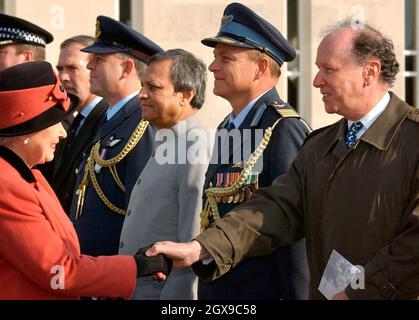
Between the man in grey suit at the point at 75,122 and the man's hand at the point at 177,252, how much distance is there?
94.0 inches

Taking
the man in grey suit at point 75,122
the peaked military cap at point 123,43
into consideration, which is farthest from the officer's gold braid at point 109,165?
the man in grey suit at point 75,122

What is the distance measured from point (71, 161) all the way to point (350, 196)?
2.95 meters

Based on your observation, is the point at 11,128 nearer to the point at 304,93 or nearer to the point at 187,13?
the point at 187,13

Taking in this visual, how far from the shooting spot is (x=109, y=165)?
6168mm

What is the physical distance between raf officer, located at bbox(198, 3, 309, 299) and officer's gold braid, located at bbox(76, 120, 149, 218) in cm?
75

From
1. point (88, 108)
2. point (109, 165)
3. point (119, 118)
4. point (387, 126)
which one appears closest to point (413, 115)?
point (387, 126)

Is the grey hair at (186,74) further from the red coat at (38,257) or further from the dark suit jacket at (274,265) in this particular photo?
the red coat at (38,257)

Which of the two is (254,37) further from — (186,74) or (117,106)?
(117,106)

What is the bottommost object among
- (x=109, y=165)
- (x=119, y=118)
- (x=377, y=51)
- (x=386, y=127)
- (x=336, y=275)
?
(x=336, y=275)

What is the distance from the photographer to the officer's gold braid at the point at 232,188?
17.4 ft

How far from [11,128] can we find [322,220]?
128cm

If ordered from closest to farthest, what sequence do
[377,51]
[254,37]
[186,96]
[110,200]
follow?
[377,51] < [254,37] < [186,96] < [110,200]

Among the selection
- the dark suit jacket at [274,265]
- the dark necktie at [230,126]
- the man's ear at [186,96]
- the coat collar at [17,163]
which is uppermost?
the man's ear at [186,96]
